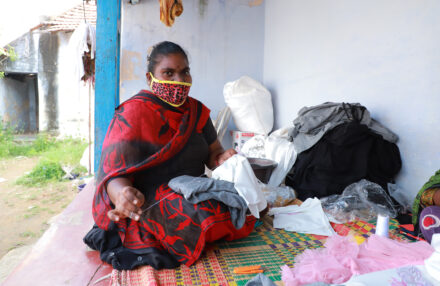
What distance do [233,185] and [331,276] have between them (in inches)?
25.8

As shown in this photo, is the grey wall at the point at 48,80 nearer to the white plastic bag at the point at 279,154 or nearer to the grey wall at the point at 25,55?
the grey wall at the point at 25,55

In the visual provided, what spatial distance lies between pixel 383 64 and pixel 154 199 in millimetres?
2283

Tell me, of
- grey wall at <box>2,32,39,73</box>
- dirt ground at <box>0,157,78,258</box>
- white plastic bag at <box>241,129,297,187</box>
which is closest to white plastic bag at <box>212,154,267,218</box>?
white plastic bag at <box>241,129,297,187</box>

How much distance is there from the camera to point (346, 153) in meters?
2.64

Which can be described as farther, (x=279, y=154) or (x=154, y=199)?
(x=279, y=154)

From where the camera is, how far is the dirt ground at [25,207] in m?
3.94

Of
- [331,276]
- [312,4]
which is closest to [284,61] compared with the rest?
[312,4]

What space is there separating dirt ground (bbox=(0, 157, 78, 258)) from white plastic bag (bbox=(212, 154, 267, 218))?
3.32 m

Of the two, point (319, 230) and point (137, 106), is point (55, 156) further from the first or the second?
point (319, 230)

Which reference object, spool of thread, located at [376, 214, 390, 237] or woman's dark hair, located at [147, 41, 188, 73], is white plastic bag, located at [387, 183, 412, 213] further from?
woman's dark hair, located at [147, 41, 188, 73]

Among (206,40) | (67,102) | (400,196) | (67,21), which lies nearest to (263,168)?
(400,196)

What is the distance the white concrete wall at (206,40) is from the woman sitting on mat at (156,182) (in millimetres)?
2996

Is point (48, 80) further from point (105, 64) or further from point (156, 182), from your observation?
point (156, 182)

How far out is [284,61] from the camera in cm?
444
